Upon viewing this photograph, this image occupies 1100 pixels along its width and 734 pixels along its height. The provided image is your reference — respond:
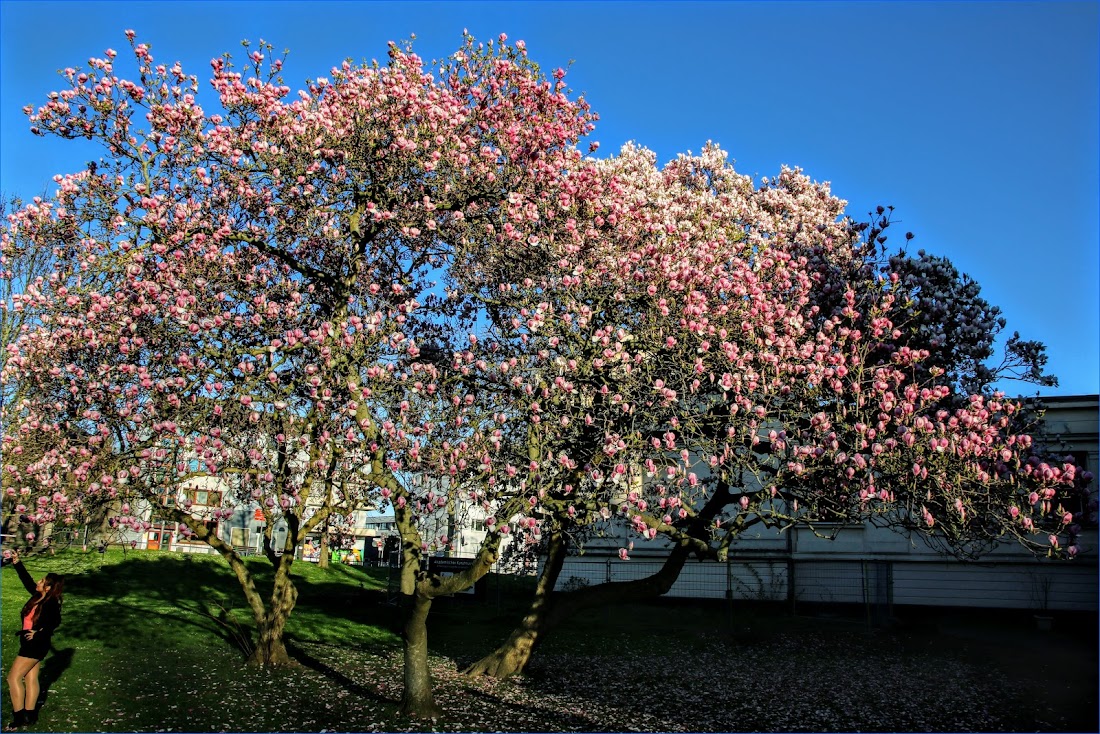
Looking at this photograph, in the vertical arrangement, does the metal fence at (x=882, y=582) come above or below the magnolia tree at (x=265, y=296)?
below

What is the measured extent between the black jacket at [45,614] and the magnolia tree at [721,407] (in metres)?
6.22

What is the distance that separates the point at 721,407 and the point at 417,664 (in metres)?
5.93

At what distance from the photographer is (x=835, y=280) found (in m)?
15.9

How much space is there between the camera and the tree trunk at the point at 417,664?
11156mm

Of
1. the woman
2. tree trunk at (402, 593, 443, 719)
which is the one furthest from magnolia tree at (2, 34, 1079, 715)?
the woman

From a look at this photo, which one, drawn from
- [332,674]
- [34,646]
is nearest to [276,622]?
[332,674]

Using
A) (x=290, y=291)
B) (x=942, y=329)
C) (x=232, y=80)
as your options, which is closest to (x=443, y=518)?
(x=290, y=291)

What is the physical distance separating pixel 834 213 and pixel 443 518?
21623 mm

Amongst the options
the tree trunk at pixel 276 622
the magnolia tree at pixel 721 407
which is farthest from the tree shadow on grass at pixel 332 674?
the magnolia tree at pixel 721 407

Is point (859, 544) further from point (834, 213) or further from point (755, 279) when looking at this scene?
point (755, 279)

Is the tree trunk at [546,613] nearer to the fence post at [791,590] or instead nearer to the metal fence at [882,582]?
the metal fence at [882,582]

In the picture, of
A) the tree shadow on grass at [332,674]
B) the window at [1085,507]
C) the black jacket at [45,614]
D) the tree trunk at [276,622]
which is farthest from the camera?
the tree trunk at [276,622]

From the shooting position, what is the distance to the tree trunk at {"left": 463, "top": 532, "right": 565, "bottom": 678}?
14664mm

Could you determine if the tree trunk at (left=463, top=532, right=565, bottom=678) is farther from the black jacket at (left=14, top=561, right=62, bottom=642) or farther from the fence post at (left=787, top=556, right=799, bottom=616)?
the fence post at (left=787, top=556, right=799, bottom=616)
